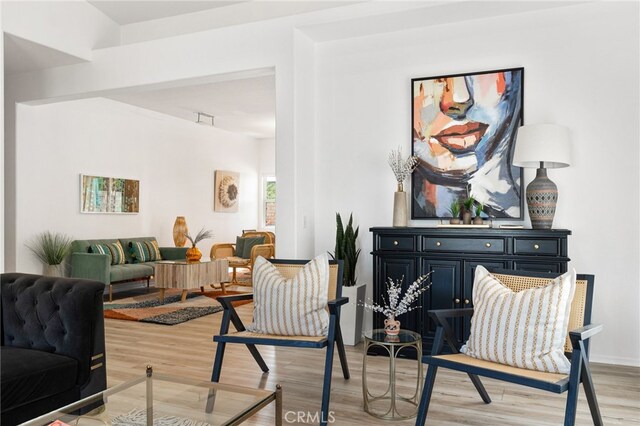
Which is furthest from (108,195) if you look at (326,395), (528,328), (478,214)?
(528,328)

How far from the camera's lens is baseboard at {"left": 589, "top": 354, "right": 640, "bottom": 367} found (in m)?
3.70

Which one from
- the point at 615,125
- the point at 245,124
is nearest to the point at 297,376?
the point at 615,125

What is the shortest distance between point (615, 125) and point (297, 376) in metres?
2.87

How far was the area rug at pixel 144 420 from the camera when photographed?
1849 mm

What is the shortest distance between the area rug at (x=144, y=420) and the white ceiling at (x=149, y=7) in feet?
13.8

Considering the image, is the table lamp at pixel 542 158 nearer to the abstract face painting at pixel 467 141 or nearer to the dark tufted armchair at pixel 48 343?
the abstract face painting at pixel 467 141

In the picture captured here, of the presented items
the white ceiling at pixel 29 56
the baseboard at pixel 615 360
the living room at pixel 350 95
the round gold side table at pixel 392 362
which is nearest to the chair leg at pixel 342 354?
the living room at pixel 350 95

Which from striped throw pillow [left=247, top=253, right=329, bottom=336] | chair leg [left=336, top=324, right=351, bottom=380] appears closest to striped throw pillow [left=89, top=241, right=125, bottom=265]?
striped throw pillow [left=247, top=253, right=329, bottom=336]

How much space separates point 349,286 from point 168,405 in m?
2.44

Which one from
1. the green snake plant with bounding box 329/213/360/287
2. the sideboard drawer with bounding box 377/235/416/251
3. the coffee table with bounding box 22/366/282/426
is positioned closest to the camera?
the coffee table with bounding box 22/366/282/426

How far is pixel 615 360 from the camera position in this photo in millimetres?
3742

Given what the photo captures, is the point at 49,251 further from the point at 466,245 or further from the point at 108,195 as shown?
the point at 466,245

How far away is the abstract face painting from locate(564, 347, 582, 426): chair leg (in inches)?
76.5

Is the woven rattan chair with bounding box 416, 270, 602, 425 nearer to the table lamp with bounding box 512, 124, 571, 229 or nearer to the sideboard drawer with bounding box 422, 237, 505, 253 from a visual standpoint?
the sideboard drawer with bounding box 422, 237, 505, 253
